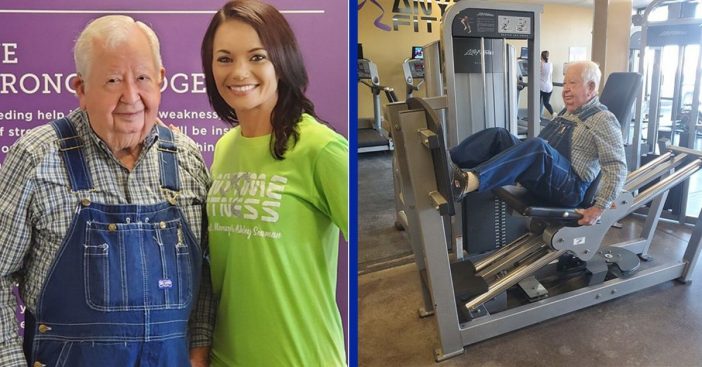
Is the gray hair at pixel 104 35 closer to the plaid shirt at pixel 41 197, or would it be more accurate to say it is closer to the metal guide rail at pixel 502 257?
the plaid shirt at pixel 41 197

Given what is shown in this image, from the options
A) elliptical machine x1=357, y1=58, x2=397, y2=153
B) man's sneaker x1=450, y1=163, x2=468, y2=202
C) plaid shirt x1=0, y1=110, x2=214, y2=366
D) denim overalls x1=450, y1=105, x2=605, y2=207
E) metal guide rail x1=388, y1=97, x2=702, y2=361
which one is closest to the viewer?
plaid shirt x1=0, y1=110, x2=214, y2=366

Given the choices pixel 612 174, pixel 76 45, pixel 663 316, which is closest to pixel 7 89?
pixel 76 45

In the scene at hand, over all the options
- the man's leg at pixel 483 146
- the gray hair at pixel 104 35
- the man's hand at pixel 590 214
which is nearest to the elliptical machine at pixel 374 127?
the man's leg at pixel 483 146

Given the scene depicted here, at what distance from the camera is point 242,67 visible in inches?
37.9

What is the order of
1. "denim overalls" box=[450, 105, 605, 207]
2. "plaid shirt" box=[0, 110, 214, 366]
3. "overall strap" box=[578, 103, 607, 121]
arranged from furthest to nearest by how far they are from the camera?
1. "overall strap" box=[578, 103, 607, 121]
2. "denim overalls" box=[450, 105, 605, 207]
3. "plaid shirt" box=[0, 110, 214, 366]

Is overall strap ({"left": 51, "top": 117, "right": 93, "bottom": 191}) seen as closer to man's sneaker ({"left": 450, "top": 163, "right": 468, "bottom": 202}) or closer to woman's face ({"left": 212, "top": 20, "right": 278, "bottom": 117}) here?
woman's face ({"left": 212, "top": 20, "right": 278, "bottom": 117})

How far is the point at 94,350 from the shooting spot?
3.08 ft

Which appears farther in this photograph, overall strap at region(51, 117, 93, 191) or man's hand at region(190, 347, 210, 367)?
man's hand at region(190, 347, 210, 367)

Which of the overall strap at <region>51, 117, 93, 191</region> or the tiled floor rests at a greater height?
the overall strap at <region>51, 117, 93, 191</region>

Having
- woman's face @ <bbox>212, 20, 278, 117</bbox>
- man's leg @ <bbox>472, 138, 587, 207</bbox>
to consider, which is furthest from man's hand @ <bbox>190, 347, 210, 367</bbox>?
man's leg @ <bbox>472, 138, 587, 207</bbox>

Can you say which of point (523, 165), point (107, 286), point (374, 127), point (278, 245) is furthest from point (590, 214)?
point (374, 127)

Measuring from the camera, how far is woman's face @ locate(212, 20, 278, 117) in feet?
3.15

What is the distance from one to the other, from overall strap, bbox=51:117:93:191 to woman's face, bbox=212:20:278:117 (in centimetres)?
28

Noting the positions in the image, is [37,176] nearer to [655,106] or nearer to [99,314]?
[99,314]
